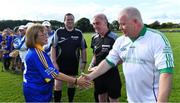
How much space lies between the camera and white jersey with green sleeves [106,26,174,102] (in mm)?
4496

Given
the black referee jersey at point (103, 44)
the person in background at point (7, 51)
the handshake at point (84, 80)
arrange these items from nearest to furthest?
1. the handshake at point (84, 80)
2. the black referee jersey at point (103, 44)
3. the person in background at point (7, 51)

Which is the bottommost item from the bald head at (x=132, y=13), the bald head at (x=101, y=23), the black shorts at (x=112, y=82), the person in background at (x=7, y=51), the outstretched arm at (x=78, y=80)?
the person in background at (x=7, y=51)

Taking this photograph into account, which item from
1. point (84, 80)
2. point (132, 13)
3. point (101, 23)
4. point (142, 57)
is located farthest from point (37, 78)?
point (101, 23)

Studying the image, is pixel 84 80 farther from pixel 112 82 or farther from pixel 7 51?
pixel 7 51

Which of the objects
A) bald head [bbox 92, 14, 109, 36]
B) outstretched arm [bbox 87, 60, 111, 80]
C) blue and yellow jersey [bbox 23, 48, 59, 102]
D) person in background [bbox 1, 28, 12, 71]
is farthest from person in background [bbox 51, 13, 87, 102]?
person in background [bbox 1, 28, 12, 71]

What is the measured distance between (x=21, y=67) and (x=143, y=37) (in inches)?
537

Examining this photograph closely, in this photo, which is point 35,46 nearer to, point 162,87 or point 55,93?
point 162,87

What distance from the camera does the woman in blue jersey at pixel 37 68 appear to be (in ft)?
19.1

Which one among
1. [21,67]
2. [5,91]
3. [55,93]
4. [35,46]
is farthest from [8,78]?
[35,46]

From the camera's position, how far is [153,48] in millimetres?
4594

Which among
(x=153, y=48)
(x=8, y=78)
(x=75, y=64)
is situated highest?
(x=153, y=48)

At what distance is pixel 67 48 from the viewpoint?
30.8 feet

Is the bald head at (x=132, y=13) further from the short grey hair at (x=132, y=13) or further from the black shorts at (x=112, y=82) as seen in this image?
the black shorts at (x=112, y=82)

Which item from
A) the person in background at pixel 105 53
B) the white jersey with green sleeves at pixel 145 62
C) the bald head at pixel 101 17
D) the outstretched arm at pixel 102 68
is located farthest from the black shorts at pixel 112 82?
the white jersey with green sleeves at pixel 145 62
